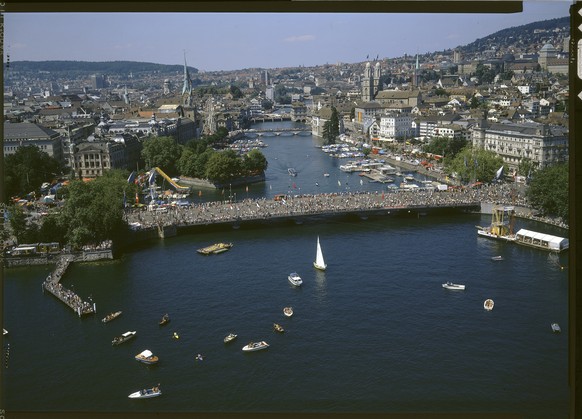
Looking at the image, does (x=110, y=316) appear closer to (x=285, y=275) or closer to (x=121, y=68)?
(x=285, y=275)

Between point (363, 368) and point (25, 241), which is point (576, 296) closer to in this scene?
point (363, 368)

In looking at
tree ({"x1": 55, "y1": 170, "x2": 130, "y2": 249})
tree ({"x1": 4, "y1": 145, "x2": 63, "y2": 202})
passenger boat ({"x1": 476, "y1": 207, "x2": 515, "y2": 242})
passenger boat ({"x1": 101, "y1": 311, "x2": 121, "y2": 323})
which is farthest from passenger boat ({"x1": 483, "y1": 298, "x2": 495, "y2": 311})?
tree ({"x1": 4, "y1": 145, "x2": 63, "y2": 202})

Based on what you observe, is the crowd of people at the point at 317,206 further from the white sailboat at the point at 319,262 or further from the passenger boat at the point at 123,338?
the passenger boat at the point at 123,338

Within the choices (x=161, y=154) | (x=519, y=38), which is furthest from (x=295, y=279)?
(x=519, y=38)

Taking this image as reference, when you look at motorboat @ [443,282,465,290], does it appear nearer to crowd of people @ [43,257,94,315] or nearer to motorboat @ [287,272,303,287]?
motorboat @ [287,272,303,287]

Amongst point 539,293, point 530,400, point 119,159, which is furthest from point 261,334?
point 119,159

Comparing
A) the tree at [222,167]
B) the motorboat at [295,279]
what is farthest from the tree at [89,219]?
the tree at [222,167]
